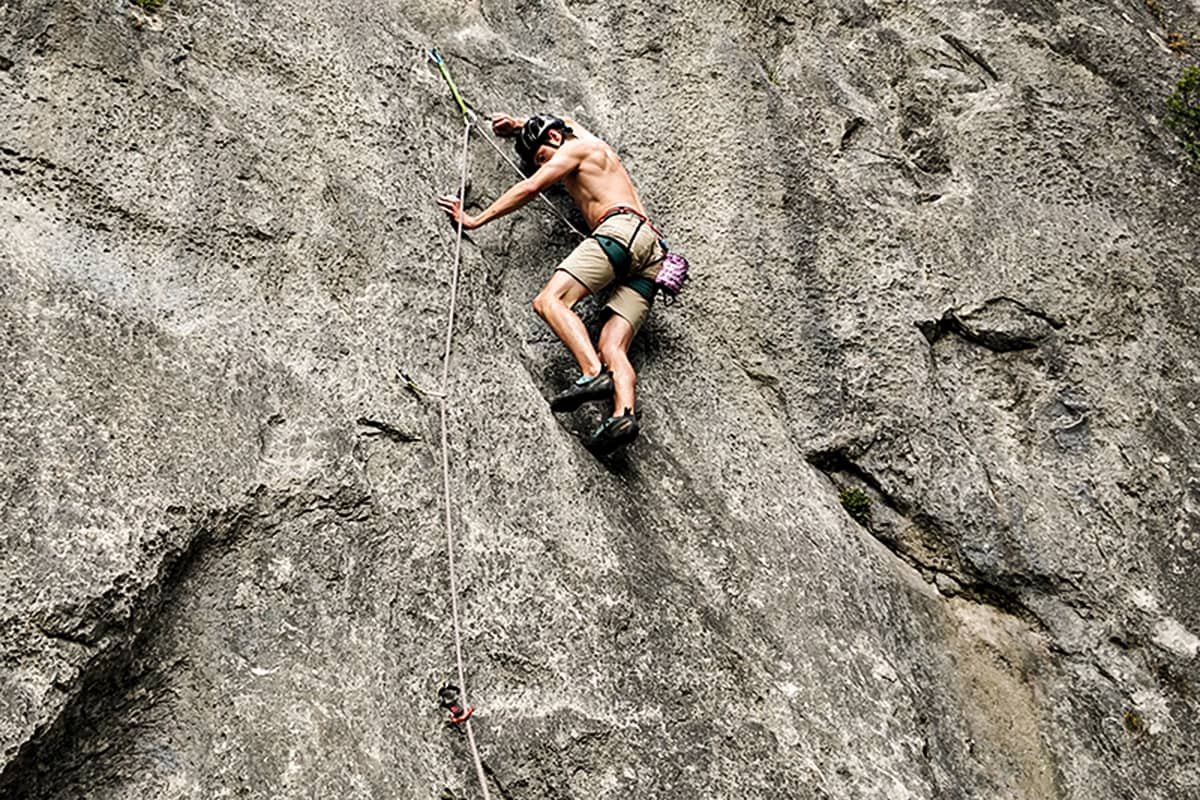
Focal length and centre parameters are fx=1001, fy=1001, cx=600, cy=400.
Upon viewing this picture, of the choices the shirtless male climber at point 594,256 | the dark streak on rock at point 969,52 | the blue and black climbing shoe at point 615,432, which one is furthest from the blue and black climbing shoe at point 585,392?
the dark streak on rock at point 969,52

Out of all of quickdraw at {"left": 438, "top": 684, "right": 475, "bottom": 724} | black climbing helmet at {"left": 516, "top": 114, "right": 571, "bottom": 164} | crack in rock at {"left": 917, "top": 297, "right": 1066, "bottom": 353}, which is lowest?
quickdraw at {"left": 438, "top": 684, "right": 475, "bottom": 724}

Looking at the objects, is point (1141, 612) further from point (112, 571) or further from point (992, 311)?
point (112, 571)

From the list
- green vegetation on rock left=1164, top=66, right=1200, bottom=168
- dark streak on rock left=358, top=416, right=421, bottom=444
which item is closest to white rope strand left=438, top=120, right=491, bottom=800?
dark streak on rock left=358, top=416, right=421, bottom=444

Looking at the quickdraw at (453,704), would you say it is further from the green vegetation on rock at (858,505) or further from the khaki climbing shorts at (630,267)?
the green vegetation on rock at (858,505)

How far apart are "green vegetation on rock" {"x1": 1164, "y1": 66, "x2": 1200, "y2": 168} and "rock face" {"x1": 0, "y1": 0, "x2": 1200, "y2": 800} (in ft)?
0.60

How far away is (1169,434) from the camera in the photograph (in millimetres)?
6617

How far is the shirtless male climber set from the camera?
5.83 m

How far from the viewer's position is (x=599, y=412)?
614 centimetres

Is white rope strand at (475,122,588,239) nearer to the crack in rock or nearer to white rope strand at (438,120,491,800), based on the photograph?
white rope strand at (438,120,491,800)

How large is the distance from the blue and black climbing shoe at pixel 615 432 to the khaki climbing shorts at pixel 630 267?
991 millimetres

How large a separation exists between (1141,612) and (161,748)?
5.45 m

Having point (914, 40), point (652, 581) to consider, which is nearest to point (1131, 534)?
point (652, 581)

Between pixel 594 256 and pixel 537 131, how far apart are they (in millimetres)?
1132

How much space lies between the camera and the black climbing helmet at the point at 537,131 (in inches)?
271
